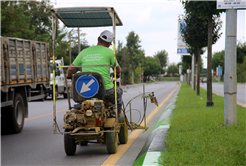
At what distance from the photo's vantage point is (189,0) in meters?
10.8

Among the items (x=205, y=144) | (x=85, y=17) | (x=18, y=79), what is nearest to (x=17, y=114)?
(x=18, y=79)

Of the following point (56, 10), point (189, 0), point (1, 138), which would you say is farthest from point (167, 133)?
point (189, 0)

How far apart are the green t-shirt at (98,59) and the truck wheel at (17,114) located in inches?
139

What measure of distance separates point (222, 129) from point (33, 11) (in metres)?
29.0

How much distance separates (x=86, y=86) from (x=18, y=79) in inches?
160

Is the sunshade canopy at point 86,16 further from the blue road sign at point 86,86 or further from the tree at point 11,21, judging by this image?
the tree at point 11,21

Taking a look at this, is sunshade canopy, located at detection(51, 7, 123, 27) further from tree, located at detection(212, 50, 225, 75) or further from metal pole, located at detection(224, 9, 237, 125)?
tree, located at detection(212, 50, 225, 75)

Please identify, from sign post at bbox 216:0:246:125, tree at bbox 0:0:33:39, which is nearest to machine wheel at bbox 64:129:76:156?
sign post at bbox 216:0:246:125

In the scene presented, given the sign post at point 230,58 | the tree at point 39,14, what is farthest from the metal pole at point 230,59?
the tree at point 39,14

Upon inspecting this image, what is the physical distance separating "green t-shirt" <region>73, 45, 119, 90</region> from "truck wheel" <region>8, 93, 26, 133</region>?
11.6 ft

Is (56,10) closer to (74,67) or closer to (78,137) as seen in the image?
(74,67)

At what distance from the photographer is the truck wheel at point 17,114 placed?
25.9 feet

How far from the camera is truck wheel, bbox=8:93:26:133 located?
7883 millimetres

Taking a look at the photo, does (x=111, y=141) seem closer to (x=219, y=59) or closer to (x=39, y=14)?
(x=39, y=14)
